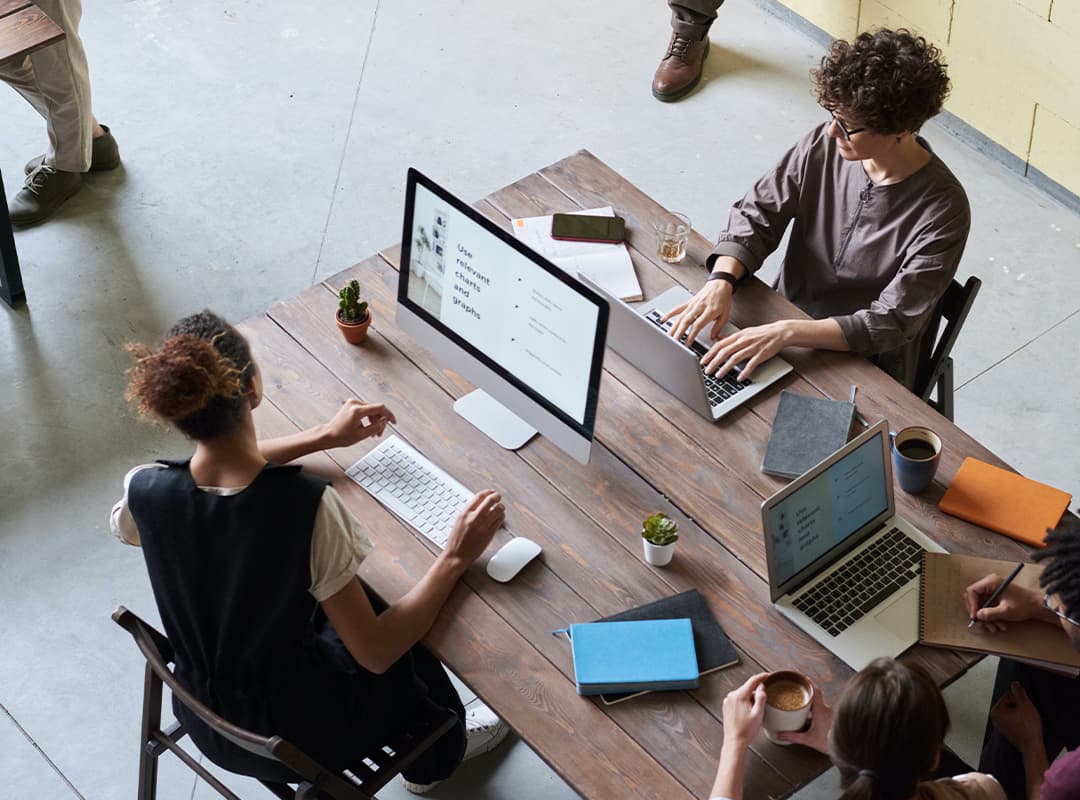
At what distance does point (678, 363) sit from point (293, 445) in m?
0.77

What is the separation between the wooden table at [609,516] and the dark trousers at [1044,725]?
A: 27 cm

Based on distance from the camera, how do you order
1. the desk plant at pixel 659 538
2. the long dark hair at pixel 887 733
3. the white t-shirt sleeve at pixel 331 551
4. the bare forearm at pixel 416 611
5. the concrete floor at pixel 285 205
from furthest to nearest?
the concrete floor at pixel 285 205, the desk plant at pixel 659 538, the bare forearm at pixel 416 611, the white t-shirt sleeve at pixel 331 551, the long dark hair at pixel 887 733

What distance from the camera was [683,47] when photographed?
4.83m

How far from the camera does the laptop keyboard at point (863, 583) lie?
240 cm

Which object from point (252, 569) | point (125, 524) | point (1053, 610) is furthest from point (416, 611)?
point (1053, 610)

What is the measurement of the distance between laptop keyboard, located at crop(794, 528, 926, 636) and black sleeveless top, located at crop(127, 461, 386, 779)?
2.78 feet

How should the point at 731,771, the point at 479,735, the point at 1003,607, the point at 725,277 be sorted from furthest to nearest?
1. the point at 479,735
2. the point at 725,277
3. the point at 1003,607
4. the point at 731,771

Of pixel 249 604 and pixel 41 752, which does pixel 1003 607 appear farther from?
pixel 41 752

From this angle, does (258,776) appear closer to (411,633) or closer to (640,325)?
(411,633)

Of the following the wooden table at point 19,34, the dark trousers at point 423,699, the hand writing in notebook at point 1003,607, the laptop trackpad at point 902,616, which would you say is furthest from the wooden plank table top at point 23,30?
the hand writing in notebook at point 1003,607


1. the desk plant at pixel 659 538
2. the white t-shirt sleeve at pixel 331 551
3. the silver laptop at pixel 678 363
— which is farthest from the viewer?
the silver laptop at pixel 678 363

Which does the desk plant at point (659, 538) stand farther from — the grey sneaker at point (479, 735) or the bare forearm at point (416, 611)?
the grey sneaker at point (479, 735)

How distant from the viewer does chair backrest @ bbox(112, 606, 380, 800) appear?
2.21 metres

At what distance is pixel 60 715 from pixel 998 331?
2.85 m
